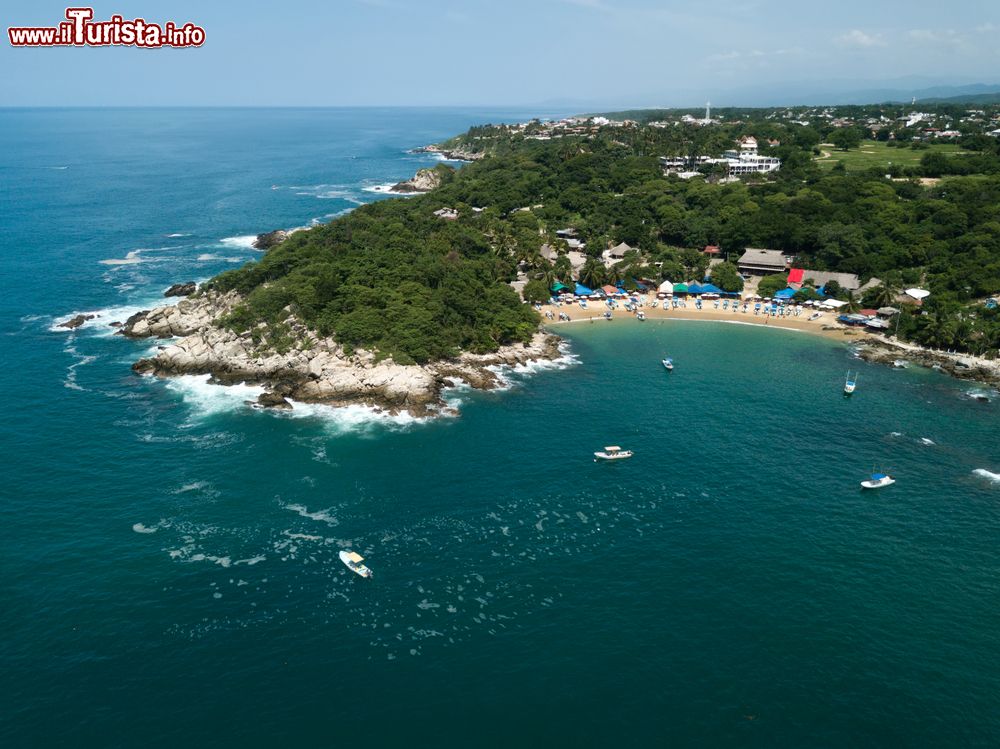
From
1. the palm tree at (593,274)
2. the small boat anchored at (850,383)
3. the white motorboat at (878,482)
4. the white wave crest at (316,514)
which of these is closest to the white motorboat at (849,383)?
the small boat anchored at (850,383)

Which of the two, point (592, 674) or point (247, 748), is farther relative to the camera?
point (592, 674)

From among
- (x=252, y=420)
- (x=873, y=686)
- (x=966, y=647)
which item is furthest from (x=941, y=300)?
(x=252, y=420)

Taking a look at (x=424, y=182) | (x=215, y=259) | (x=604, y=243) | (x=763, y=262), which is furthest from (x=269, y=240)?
(x=763, y=262)

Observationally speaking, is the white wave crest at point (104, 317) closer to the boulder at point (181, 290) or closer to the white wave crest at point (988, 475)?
the boulder at point (181, 290)

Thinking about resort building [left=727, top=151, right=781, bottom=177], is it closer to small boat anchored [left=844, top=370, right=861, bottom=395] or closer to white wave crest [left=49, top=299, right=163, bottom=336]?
small boat anchored [left=844, top=370, right=861, bottom=395]

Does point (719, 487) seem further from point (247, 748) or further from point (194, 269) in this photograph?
point (194, 269)

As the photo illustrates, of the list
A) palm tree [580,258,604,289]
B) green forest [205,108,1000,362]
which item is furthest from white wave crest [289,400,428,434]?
palm tree [580,258,604,289]
